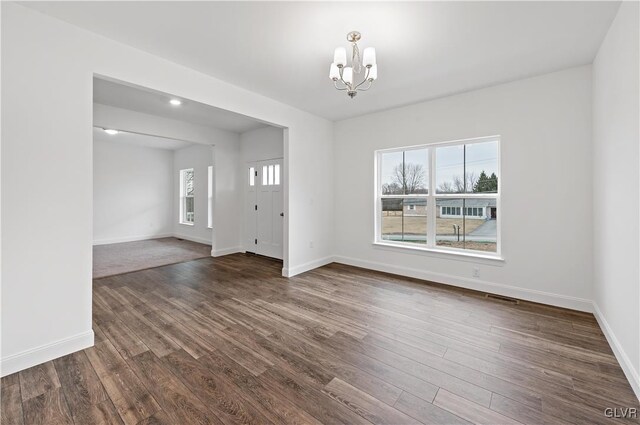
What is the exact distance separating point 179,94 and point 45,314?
234cm

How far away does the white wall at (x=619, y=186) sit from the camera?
5.89 feet

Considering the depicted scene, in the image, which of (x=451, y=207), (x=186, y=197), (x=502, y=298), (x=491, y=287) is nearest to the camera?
(x=502, y=298)

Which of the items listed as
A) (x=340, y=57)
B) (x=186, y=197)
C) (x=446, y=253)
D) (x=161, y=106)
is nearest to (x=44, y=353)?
(x=340, y=57)

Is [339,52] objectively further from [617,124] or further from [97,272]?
[97,272]

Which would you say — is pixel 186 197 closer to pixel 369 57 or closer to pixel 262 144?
pixel 262 144

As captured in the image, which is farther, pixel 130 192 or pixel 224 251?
pixel 130 192

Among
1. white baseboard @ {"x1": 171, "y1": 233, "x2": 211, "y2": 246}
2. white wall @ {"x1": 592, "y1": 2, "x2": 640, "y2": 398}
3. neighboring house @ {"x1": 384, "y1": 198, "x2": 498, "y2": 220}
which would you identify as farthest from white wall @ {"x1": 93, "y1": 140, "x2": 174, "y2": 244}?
white wall @ {"x1": 592, "y1": 2, "x2": 640, "y2": 398}

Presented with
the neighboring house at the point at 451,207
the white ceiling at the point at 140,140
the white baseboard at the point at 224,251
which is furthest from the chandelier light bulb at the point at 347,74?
the white ceiling at the point at 140,140

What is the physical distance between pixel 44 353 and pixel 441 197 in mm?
4614

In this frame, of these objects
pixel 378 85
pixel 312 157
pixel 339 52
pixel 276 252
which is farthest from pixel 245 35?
pixel 276 252

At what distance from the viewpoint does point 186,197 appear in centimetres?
814

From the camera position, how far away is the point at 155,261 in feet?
17.3

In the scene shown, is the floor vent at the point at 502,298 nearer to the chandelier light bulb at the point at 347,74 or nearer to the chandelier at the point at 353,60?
the chandelier at the point at 353,60

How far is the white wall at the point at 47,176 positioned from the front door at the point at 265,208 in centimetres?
318
